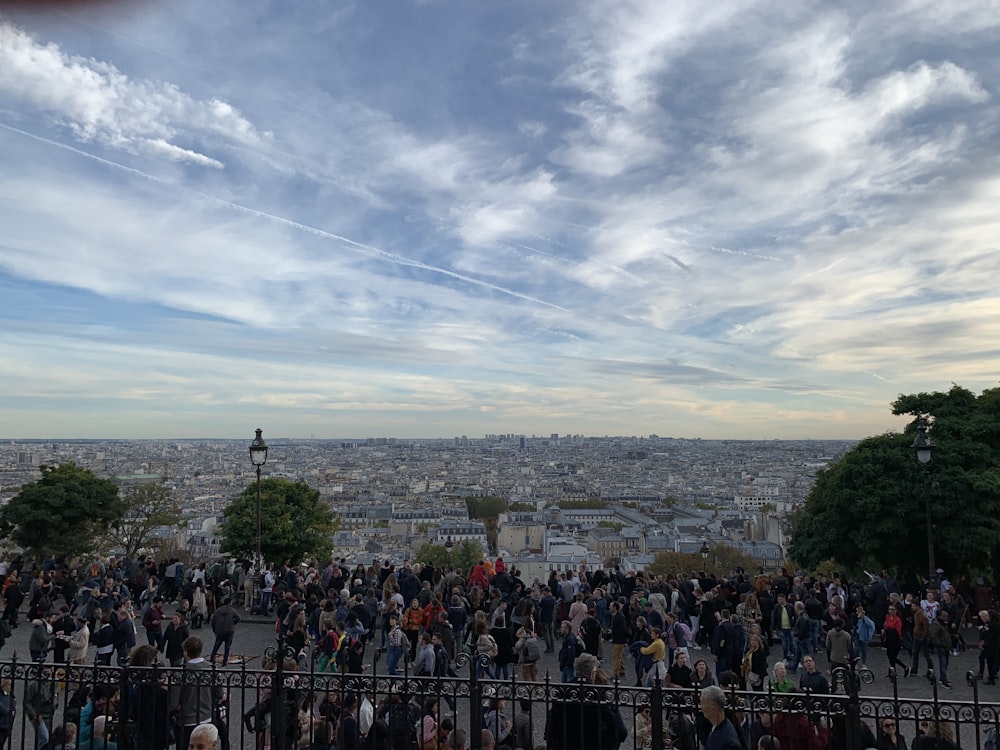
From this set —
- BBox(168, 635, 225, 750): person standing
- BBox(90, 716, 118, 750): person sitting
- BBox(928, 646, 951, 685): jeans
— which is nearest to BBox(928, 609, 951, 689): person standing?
BBox(928, 646, 951, 685): jeans

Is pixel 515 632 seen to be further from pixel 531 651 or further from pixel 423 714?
pixel 423 714

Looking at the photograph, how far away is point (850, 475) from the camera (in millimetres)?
19078

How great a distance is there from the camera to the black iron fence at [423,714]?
16.9 feet

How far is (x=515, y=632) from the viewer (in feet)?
35.2

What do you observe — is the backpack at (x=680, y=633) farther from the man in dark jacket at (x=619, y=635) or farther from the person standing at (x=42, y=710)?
the person standing at (x=42, y=710)

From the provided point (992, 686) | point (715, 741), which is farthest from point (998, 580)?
point (715, 741)

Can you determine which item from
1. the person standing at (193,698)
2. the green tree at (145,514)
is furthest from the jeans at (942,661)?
the green tree at (145,514)

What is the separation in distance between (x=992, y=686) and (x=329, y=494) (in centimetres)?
14998

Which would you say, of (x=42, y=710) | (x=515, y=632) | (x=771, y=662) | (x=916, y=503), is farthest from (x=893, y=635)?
(x=42, y=710)

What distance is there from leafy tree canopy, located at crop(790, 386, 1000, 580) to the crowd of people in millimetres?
4535

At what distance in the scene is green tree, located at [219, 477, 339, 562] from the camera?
25.7 m

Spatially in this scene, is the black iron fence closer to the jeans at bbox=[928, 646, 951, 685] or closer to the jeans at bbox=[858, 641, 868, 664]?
the jeans at bbox=[928, 646, 951, 685]

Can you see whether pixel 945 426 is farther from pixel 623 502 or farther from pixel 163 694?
pixel 623 502

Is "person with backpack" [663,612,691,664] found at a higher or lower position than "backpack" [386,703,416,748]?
lower
